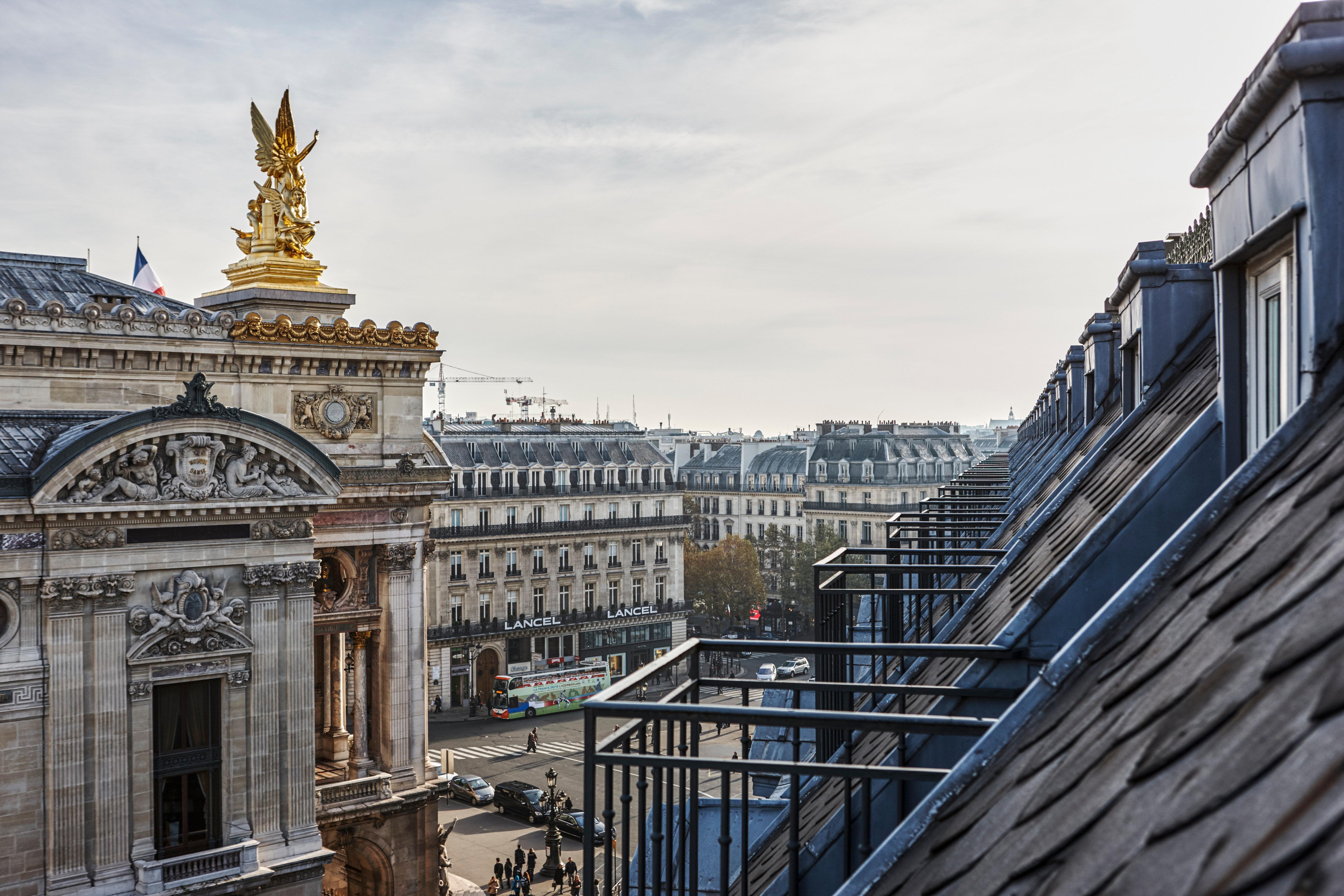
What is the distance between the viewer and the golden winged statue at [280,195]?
3212 cm

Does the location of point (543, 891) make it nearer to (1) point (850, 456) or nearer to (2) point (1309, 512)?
(2) point (1309, 512)

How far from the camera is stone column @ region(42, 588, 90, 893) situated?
22.4 m

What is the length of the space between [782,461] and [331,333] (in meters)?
72.8

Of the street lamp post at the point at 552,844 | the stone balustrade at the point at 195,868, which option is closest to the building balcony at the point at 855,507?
the street lamp post at the point at 552,844

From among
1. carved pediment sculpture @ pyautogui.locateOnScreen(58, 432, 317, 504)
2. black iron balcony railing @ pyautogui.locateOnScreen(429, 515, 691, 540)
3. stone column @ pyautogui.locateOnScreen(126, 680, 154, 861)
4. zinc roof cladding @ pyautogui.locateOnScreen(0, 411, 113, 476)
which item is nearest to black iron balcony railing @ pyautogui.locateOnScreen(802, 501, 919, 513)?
black iron balcony railing @ pyautogui.locateOnScreen(429, 515, 691, 540)

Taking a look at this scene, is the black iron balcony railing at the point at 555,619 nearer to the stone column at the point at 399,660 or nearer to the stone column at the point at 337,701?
the stone column at the point at 337,701

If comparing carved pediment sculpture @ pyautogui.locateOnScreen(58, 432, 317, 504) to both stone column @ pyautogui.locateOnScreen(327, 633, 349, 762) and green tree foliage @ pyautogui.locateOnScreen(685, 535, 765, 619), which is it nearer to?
stone column @ pyautogui.locateOnScreen(327, 633, 349, 762)

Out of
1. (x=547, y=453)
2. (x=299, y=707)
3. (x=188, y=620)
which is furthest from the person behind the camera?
(x=547, y=453)

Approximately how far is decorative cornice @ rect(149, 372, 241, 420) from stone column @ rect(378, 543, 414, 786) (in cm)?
796

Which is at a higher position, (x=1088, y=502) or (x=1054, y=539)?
→ (x=1088, y=502)

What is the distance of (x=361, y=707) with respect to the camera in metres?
31.5

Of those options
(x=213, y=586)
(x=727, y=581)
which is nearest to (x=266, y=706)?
(x=213, y=586)

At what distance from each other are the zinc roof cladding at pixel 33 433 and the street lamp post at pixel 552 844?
18090 millimetres

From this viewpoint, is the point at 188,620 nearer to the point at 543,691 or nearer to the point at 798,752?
the point at 798,752
